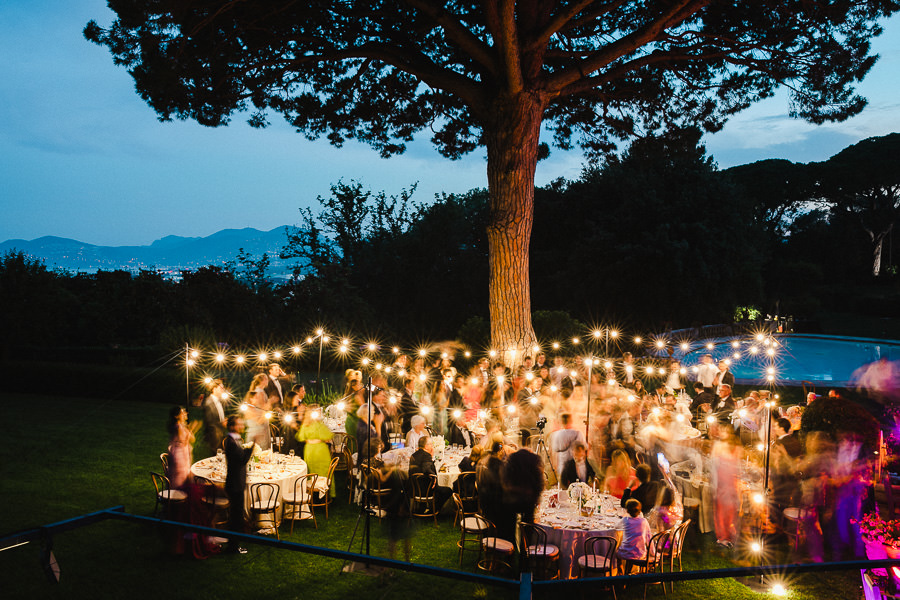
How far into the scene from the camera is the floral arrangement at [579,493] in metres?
6.34

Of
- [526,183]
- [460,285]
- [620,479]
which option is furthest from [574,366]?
[460,285]

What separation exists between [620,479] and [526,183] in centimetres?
580

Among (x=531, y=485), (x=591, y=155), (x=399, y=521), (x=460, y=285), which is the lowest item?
(x=399, y=521)

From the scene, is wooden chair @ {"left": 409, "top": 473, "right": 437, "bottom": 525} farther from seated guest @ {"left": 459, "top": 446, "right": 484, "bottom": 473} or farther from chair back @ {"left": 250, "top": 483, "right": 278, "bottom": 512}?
chair back @ {"left": 250, "top": 483, "right": 278, "bottom": 512}

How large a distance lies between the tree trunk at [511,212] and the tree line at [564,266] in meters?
2.83

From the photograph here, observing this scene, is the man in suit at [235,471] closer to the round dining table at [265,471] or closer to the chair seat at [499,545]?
the round dining table at [265,471]

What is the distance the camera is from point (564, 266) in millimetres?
26312

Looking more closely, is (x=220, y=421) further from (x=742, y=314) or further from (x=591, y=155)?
(x=742, y=314)

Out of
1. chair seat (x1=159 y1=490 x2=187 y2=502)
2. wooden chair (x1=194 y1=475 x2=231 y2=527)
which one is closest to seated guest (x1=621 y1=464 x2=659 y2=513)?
wooden chair (x1=194 y1=475 x2=231 y2=527)

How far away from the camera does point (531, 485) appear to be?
5844 millimetres

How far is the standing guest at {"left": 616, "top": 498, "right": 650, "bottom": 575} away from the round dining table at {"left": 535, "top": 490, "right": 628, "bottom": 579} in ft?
0.44

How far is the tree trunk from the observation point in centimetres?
1045

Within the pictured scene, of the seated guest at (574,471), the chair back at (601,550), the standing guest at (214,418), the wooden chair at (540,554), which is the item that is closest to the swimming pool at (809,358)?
the seated guest at (574,471)

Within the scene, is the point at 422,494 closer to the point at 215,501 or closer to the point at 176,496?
the point at 215,501
